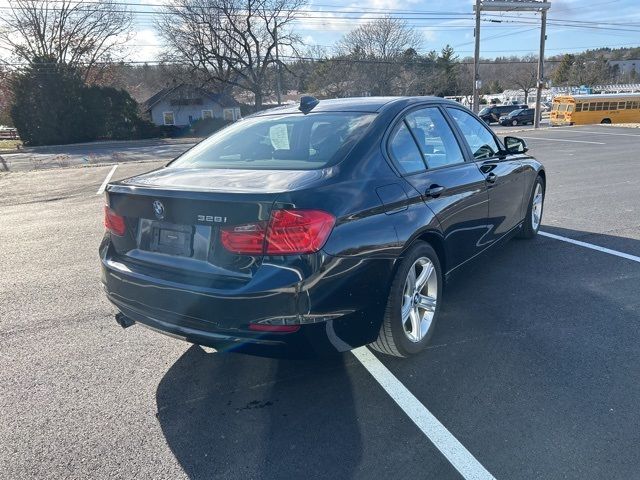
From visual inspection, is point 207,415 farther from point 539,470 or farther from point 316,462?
point 539,470

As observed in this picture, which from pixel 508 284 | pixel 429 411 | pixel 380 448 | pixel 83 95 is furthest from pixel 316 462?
pixel 83 95

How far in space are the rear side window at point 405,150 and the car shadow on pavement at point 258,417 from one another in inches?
52.7

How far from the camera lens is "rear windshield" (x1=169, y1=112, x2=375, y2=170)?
3.05 metres

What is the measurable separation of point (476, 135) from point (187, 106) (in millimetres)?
57962

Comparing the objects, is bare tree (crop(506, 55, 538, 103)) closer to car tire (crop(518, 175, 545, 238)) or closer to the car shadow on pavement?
car tire (crop(518, 175, 545, 238))

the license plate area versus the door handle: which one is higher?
the door handle

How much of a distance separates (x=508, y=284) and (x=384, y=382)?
2.05 metres

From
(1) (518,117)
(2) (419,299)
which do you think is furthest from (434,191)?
(1) (518,117)

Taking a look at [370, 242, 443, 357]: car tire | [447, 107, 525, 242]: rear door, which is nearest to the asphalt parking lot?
[370, 242, 443, 357]: car tire

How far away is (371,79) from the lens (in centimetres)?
5528

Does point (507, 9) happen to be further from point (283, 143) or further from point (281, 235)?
point (281, 235)

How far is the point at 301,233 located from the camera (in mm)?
2420

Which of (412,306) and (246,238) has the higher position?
(246,238)

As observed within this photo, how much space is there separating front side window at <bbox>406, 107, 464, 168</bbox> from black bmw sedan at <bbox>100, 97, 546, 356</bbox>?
0.01m
